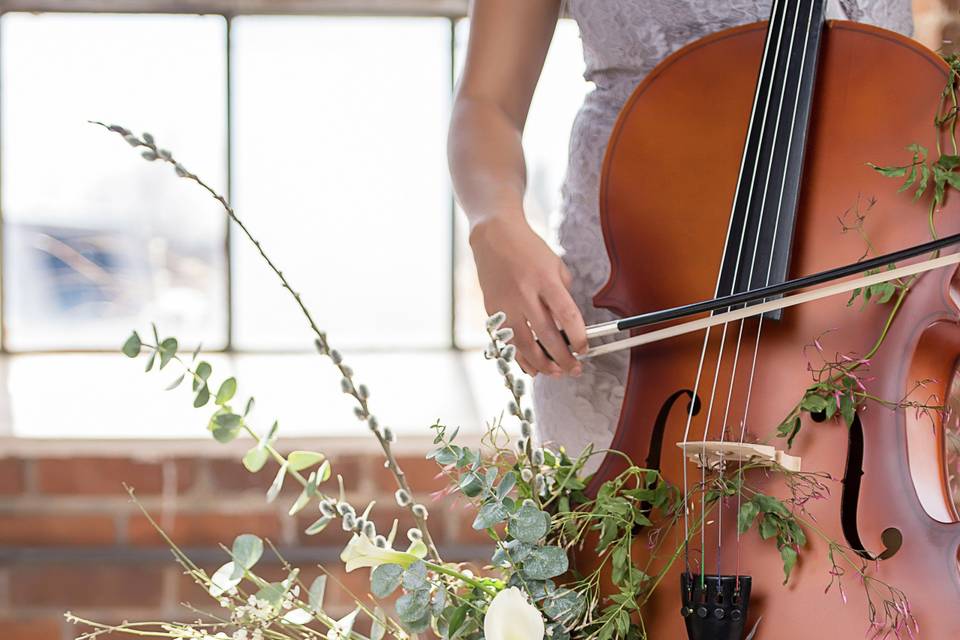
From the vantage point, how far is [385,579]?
37 cm

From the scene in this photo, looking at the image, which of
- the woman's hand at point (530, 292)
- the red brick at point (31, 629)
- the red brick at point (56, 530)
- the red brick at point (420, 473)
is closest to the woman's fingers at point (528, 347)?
the woman's hand at point (530, 292)

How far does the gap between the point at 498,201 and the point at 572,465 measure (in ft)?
0.67

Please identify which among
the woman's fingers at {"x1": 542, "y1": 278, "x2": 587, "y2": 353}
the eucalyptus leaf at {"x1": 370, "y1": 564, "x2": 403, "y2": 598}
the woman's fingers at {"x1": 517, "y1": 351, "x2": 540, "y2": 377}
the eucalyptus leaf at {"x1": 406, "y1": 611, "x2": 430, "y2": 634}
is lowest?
the eucalyptus leaf at {"x1": 406, "y1": 611, "x2": 430, "y2": 634}

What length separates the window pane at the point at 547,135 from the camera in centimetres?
209

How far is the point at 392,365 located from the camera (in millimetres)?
1986

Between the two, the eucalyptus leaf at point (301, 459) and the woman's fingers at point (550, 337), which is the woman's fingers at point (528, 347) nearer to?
the woman's fingers at point (550, 337)

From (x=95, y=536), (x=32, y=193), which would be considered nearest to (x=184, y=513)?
(x=95, y=536)

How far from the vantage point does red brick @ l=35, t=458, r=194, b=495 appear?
5.07 ft

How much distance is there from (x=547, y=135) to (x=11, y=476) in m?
1.23

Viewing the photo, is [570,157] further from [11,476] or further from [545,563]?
[11,476]

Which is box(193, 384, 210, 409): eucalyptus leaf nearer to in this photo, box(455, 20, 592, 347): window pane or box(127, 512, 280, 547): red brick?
box(127, 512, 280, 547): red brick

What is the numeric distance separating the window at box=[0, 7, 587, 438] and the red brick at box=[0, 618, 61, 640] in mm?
600

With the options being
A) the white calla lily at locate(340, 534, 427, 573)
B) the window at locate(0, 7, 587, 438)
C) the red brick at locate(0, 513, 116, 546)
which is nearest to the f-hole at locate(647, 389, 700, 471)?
the white calla lily at locate(340, 534, 427, 573)

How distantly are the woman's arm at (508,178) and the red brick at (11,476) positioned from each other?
1.16 m
